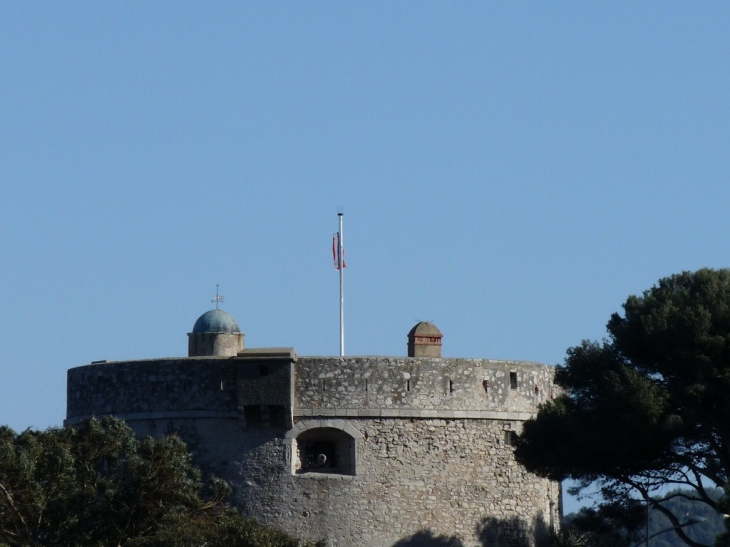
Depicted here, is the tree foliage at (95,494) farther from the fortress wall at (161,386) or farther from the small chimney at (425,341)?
the small chimney at (425,341)

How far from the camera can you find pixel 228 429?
36.6 metres

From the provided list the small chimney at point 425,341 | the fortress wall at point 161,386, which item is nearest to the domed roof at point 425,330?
the small chimney at point 425,341

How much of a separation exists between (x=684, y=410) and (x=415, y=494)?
6.26 m

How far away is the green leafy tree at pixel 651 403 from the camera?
33781mm

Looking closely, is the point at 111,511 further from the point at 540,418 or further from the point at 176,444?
the point at 540,418

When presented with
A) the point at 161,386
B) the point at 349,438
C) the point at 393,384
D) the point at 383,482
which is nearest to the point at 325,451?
the point at 349,438

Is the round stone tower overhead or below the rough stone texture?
overhead

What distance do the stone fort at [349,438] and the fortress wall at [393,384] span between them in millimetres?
22

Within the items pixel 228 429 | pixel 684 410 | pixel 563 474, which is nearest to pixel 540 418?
pixel 563 474

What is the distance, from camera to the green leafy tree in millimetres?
33781

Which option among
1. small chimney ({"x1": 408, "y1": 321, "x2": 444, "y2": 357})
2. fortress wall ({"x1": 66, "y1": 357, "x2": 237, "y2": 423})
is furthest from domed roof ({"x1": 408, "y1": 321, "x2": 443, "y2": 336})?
fortress wall ({"x1": 66, "y1": 357, "x2": 237, "y2": 423})

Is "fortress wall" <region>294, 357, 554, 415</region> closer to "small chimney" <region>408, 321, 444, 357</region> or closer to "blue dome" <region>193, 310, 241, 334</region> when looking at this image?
"small chimney" <region>408, 321, 444, 357</region>

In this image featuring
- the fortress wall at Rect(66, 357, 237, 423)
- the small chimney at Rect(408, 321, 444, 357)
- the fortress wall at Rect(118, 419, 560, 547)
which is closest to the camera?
the fortress wall at Rect(118, 419, 560, 547)

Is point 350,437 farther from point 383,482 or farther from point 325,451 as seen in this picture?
point 383,482
